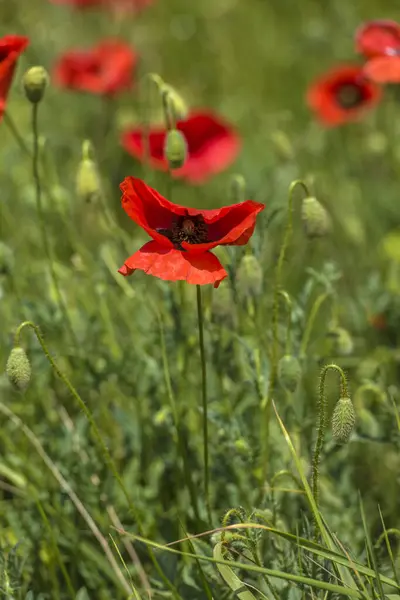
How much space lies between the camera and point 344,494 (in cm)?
184

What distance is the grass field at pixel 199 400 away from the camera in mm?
1363

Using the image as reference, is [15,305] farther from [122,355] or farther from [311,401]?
[311,401]

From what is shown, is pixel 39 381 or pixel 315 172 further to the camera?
pixel 315 172

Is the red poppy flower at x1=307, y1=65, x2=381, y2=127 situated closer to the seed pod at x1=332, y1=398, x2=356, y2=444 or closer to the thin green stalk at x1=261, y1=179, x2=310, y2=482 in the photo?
the thin green stalk at x1=261, y1=179, x2=310, y2=482

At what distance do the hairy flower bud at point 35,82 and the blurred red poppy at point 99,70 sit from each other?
1.28 metres

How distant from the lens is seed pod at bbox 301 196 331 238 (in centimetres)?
161

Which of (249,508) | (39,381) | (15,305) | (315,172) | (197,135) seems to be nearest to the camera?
(249,508)

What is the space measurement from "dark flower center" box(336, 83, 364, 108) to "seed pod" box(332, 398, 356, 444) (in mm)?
2052

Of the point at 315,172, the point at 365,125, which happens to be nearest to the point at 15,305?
the point at 315,172

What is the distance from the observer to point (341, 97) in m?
3.13

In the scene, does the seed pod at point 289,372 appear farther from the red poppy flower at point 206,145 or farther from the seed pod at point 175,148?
the red poppy flower at point 206,145

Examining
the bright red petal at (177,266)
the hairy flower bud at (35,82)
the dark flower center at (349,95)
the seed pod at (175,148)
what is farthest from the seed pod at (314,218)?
the dark flower center at (349,95)

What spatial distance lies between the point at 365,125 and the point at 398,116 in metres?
0.15

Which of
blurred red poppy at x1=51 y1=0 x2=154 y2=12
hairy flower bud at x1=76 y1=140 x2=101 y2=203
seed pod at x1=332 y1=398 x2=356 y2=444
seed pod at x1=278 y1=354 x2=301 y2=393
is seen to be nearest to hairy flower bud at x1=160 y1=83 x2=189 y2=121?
hairy flower bud at x1=76 y1=140 x2=101 y2=203
